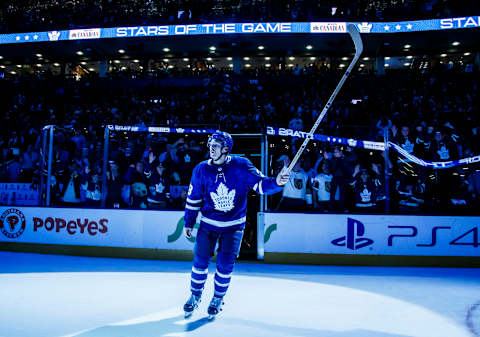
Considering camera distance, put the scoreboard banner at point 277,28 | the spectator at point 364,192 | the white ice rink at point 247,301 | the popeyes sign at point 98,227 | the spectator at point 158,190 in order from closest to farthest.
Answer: the white ice rink at point 247,301 → the spectator at point 364,192 → the popeyes sign at point 98,227 → the spectator at point 158,190 → the scoreboard banner at point 277,28

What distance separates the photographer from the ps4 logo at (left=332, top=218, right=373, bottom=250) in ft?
24.8

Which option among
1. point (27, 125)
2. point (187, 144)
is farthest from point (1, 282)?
point (27, 125)

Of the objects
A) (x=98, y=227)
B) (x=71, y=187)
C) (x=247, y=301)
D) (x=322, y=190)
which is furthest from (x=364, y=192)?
(x=71, y=187)

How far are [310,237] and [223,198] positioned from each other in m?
3.80

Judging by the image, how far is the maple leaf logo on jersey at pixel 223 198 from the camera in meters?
4.31

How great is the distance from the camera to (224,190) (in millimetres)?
4312

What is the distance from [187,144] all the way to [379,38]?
15817mm

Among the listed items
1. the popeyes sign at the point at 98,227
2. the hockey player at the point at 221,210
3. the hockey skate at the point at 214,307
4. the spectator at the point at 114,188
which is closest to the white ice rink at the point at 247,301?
the hockey skate at the point at 214,307

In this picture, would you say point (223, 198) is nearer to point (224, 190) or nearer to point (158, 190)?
point (224, 190)

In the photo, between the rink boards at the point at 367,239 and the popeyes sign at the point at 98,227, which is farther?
the popeyes sign at the point at 98,227

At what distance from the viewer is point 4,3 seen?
24297mm

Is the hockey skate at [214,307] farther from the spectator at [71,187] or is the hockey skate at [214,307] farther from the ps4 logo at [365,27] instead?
the ps4 logo at [365,27]

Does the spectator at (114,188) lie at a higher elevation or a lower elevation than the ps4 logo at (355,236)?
higher

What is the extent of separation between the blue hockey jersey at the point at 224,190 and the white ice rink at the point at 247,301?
100 cm
